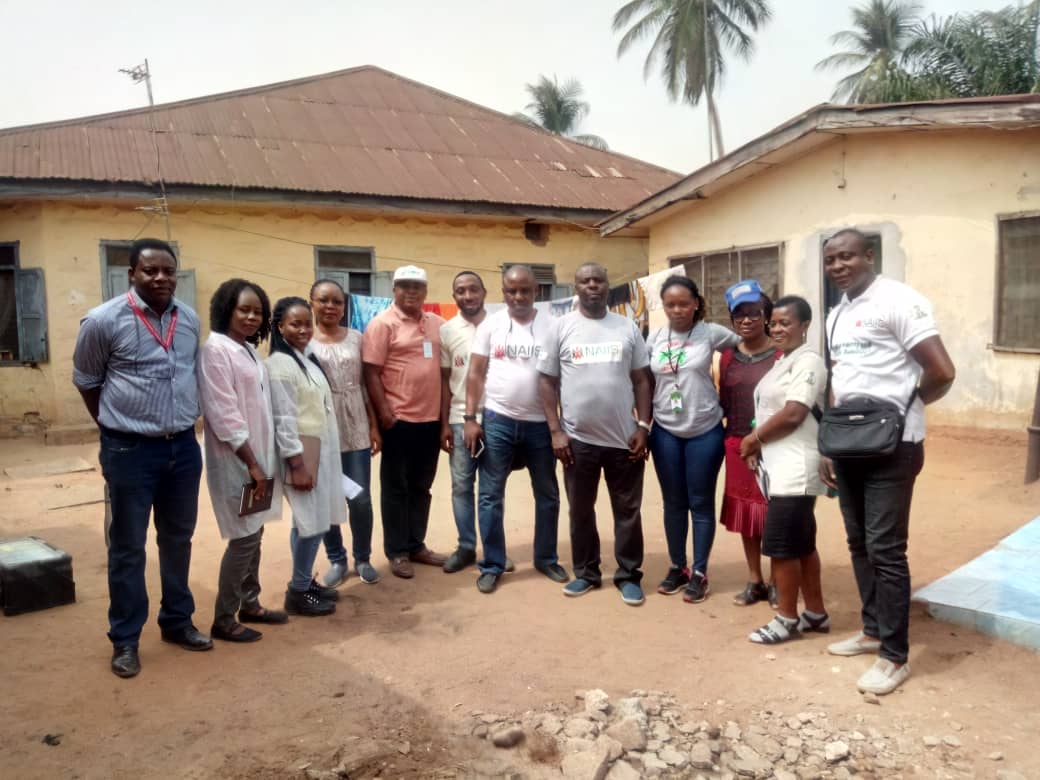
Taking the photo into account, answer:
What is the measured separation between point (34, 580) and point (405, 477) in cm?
193

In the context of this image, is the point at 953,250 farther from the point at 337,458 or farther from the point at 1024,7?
the point at 1024,7

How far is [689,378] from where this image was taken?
3971 mm

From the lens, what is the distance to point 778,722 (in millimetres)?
2873

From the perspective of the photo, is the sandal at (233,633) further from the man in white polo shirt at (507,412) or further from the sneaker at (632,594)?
the sneaker at (632,594)

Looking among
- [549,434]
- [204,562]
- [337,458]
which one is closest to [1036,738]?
[549,434]

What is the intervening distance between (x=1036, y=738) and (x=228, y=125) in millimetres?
12684

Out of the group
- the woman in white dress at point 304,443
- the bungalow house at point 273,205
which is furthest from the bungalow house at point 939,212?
the woman in white dress at point 304,443

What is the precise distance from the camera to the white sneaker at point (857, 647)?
3348 millimetres

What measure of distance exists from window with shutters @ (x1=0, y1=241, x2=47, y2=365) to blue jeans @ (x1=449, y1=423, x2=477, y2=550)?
8.06m

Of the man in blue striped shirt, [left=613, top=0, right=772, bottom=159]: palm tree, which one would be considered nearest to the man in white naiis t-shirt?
the man in blue striped shirt

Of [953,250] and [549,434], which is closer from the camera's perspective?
[549,434]

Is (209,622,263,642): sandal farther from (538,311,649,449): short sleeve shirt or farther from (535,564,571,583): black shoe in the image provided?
(538,311,649,449): short sleeve shirt

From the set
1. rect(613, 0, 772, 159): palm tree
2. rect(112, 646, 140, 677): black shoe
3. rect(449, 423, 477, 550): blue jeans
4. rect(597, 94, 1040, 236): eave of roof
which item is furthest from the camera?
rect(613, 0, 772, 159): palm tree

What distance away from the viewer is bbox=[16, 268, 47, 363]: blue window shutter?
33.2 ft
